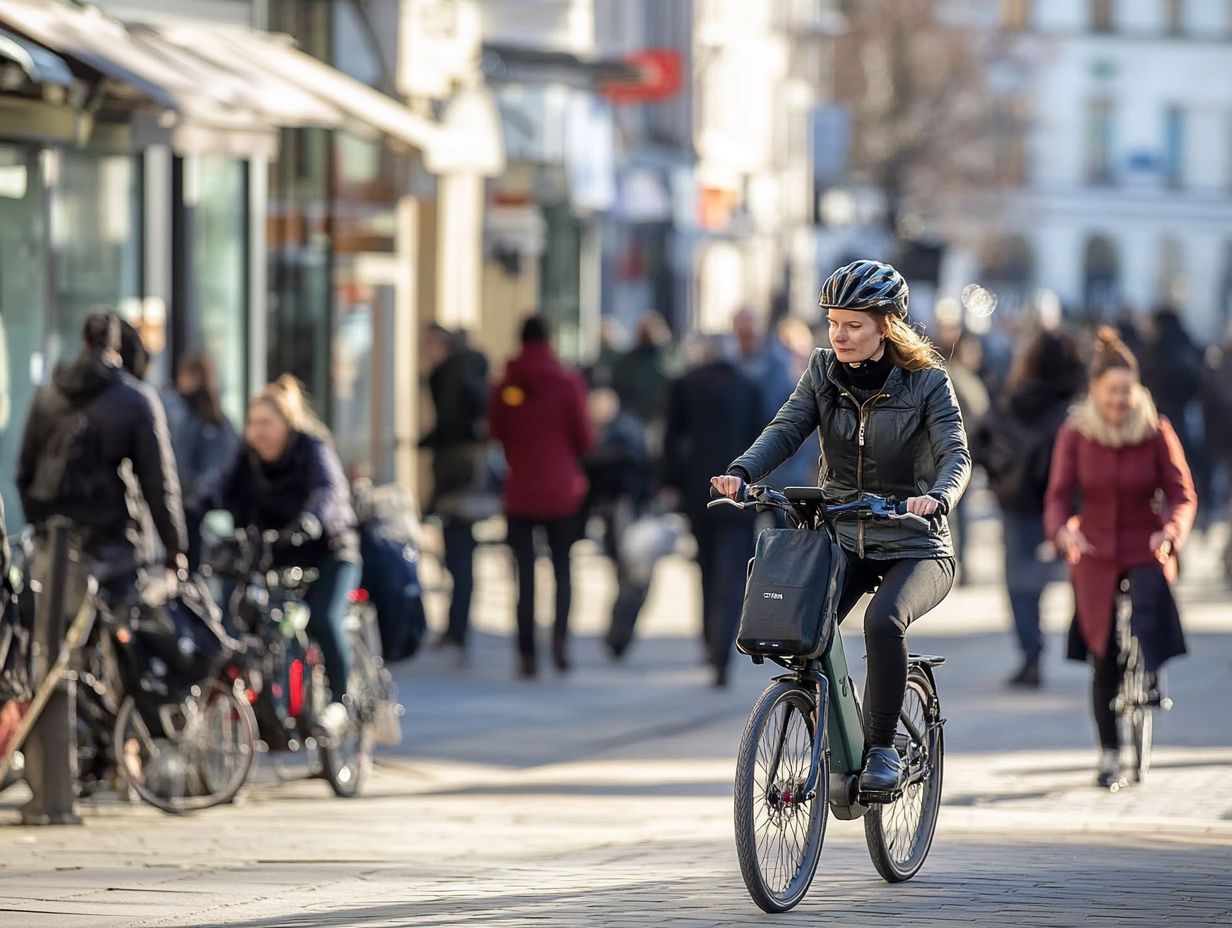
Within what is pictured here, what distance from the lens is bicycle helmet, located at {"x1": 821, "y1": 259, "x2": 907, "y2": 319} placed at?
8.02 m

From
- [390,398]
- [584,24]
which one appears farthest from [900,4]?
[390,398]

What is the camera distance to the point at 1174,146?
101m

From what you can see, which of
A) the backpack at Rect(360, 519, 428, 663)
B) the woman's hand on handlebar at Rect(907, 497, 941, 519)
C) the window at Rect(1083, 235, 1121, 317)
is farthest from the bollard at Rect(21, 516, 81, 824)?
the window at Rect(1083, 235, 1121, 317)

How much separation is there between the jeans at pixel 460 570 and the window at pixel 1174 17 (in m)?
88.8

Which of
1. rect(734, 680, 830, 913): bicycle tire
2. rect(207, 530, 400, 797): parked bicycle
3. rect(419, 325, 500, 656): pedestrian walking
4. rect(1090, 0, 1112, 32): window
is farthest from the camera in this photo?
rect(1090, 0, 1112, 32): window

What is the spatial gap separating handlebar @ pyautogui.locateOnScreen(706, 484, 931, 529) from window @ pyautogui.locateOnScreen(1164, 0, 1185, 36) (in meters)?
96.6

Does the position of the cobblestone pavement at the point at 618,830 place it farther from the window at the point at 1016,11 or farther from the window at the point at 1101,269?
the window at the point at 1101,269

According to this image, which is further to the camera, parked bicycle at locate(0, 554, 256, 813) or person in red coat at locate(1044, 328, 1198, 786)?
person in red coat at locate(1044, 328, 1198, 786)

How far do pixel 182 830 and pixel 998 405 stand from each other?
642 cm

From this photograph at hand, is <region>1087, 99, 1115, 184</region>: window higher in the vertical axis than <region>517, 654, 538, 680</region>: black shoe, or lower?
higher

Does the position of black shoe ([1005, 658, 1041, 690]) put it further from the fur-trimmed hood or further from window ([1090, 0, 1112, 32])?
window ([1090, 0, 1112, 32])

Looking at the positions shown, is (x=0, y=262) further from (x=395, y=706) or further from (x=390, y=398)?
(x=390, y=398)

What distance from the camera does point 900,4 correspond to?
6144 cm

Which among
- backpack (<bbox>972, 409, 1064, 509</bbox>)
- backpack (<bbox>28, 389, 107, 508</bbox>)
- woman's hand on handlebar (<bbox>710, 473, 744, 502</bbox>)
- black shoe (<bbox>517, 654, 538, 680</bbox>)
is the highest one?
woman's hand on handlebar (<bbox>710, 473, 744, 502</bbox>)
